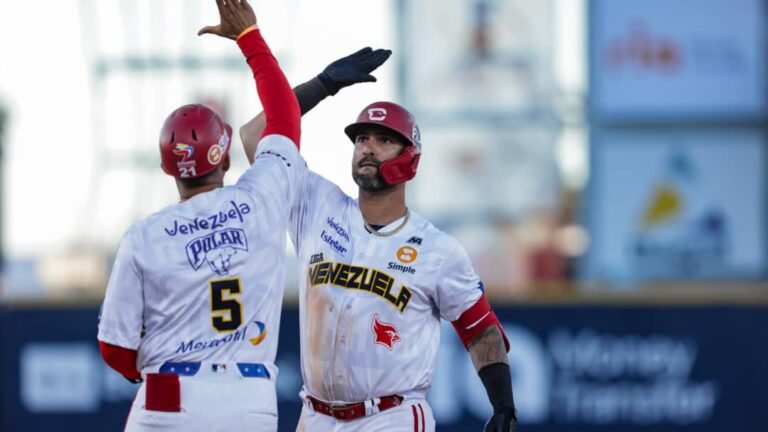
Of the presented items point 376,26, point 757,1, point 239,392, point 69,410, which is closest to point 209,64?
point 376,26

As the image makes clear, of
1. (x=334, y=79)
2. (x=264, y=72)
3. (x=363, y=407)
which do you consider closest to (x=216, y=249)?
(x=264, y=72)

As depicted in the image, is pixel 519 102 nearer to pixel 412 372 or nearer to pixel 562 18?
pixel 562 18

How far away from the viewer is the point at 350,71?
6.36 meters

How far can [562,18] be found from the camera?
14.6 metres

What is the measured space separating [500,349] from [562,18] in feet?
29.6

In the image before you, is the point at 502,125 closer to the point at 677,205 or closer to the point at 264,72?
the point at 677,205

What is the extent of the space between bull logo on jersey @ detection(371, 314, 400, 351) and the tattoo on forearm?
41 cm

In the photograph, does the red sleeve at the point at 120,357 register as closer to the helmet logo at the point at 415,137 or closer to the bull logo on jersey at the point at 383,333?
the bull logo on jersey at the point at 383,333

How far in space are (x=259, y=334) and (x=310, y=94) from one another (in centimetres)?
151

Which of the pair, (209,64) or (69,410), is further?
(209,64)

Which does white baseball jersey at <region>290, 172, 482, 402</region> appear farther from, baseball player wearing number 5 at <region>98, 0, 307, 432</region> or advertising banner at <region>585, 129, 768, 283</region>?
advertising banner at <region>585, 129, 768, 283</region>

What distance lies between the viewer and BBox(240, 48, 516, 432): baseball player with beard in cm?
611

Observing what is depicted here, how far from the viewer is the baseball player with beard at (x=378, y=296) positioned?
611 centimetres

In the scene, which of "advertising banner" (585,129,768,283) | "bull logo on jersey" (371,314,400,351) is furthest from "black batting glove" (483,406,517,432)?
→ "advertising banner" (585,129,768,283)
